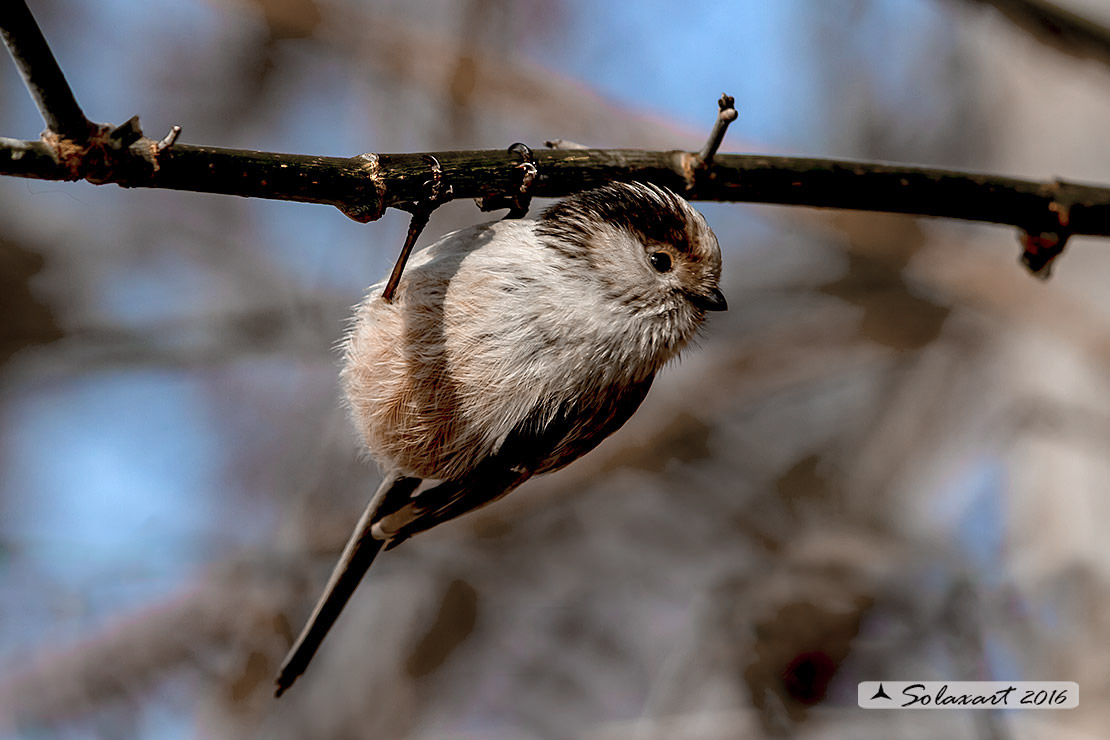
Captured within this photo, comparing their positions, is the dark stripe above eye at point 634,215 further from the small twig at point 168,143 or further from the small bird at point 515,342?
the small twig at point 168,143

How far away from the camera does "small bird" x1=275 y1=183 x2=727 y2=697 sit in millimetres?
2182

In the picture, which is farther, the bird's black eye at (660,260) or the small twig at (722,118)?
the bird's black eye at (660,260)

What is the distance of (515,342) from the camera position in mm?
2172

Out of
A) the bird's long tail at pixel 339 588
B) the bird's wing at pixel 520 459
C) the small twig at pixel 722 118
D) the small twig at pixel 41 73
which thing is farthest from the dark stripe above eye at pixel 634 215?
the small twig at pixel 41 73

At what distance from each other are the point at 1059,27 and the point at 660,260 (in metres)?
1.81

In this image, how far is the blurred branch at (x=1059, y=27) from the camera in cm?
303

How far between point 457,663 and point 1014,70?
400 centimetres

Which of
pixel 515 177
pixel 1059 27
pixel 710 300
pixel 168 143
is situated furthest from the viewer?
pixel 1059 27

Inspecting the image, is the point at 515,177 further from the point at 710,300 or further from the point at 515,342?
the point at 710,300

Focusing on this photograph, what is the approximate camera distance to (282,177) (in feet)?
4.79

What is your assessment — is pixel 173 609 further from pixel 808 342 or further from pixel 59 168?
pixel 808 342

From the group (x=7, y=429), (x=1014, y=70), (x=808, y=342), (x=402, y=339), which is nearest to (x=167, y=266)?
(x=7, y=429)

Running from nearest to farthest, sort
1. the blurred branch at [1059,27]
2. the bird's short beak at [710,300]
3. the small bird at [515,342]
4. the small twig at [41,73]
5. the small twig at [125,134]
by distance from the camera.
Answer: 1. the small twig at [41,73]
2. the small twig at [125,134]
3. the small bird at [515,342]
4. the bird's short beak at [710,300]
5. the blurred branch at [1059,27]

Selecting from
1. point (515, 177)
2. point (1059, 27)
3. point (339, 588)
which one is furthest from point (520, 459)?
point (1059, 27)
